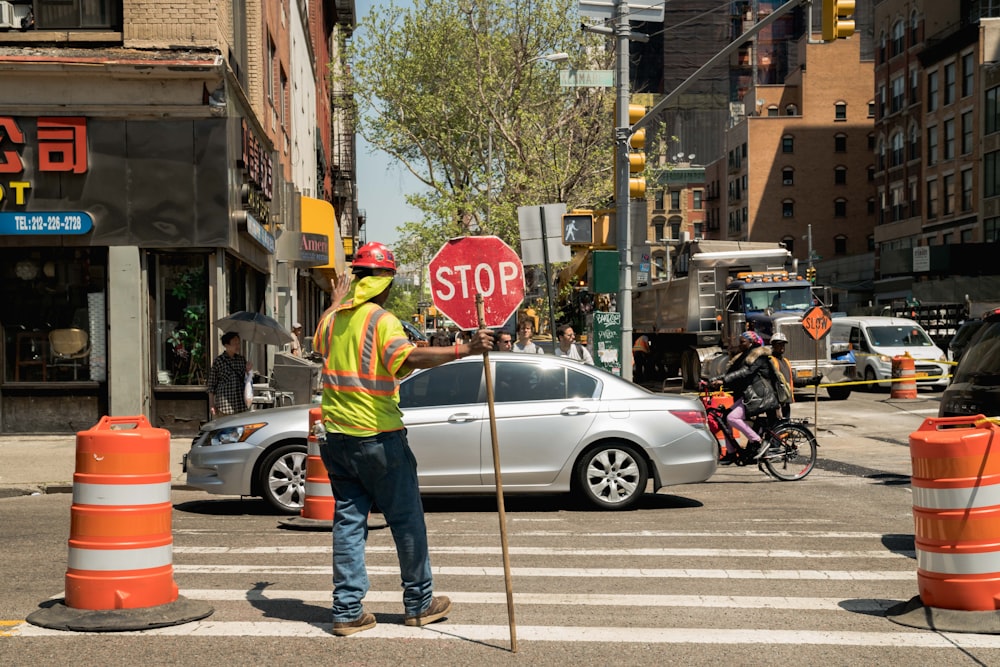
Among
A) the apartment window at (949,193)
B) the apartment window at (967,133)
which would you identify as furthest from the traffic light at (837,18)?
the apartment window at (949,193)

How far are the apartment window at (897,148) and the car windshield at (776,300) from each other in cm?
4022

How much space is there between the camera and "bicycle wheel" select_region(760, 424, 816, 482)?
580 inches

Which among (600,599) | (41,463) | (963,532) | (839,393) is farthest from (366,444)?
(839,393)

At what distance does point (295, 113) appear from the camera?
35375 mm

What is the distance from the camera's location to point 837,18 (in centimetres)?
1742

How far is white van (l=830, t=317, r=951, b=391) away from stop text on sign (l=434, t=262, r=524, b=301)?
93.4 feet

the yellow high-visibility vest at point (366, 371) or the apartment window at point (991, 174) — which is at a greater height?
the apartment window at point (991, 174)

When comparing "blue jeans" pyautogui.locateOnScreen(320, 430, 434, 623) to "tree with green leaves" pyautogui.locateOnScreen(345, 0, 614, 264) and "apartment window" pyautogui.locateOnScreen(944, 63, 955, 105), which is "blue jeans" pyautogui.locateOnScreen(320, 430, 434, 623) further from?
"apartment window" pyautogui.locateOnScreen(944, 63, 955, 105)

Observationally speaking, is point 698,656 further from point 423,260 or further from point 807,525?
point 423,260

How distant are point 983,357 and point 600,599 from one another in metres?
4.82

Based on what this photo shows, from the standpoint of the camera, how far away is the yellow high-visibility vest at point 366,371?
6.41 m

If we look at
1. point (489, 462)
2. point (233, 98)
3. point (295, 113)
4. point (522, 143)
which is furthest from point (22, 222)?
point (522, 143)

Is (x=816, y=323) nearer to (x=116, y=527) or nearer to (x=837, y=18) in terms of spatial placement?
(x=837, y=18)

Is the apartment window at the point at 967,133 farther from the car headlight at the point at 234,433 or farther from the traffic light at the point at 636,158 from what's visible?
the car headlight at the point at 234,433
